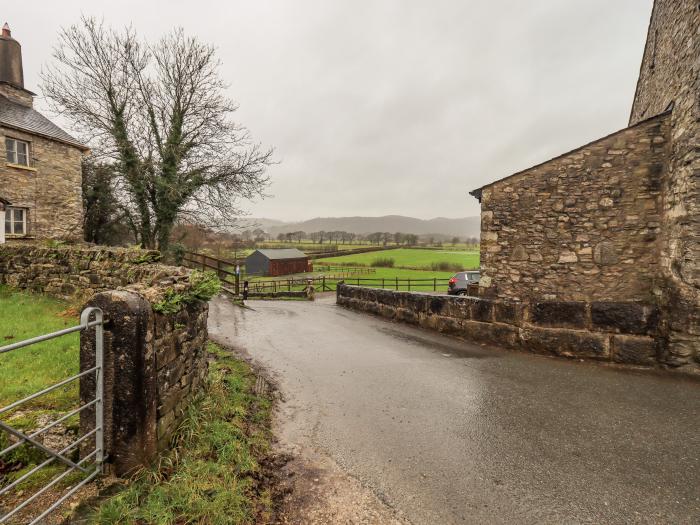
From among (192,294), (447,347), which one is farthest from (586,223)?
(192,294)

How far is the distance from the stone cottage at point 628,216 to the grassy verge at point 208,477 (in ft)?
19.3

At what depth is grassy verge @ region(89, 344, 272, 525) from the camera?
2264 mm

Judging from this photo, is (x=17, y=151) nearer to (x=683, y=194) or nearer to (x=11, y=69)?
(x=11, y=69)

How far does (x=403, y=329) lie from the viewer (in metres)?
8.84

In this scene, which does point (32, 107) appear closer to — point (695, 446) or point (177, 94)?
point (177, 94)

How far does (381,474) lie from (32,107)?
76.1 feet

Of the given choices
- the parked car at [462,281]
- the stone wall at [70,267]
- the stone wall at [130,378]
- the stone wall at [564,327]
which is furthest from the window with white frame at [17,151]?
the parked car at [462,281]

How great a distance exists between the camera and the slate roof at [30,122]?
13.6 meters

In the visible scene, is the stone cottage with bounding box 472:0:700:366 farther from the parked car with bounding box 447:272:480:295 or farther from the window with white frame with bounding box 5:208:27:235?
the window with white frame with bounding box 5:208:27:235

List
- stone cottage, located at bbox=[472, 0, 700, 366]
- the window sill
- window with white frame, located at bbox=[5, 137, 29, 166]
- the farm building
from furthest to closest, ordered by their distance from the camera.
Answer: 1. the farm building
2. window with white frame, located at bbox=[5, 137, 29, 166]
3. the window sill
4. stone cottage, located at bbox=[472, 0, 700, 366]

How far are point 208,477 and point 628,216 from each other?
7.59 meters

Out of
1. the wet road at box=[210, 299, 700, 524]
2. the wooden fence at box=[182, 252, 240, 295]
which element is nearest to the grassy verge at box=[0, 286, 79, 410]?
the wet road at box=[210, 299, 700, 524]

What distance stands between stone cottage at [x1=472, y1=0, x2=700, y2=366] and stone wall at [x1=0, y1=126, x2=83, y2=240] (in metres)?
18.2

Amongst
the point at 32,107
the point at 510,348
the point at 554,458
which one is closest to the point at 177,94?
the point at 32,107
